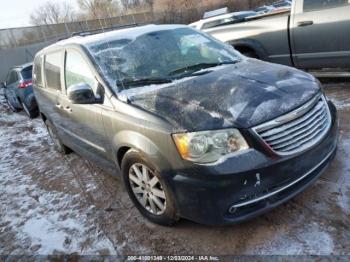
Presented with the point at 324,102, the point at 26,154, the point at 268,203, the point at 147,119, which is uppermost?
the point at 147,119

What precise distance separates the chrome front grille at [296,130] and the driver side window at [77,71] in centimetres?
180

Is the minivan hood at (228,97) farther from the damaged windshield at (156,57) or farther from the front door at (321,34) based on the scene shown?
the front door at (321,34)

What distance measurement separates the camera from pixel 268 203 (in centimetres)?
272

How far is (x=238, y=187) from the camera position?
2.58 m

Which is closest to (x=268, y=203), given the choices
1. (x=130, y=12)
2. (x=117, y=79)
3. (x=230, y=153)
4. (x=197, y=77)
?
(x=230, y=153)

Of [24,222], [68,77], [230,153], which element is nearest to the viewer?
[230,153]

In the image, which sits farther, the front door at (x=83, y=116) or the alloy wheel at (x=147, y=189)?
the front door at (x=83, y=116)

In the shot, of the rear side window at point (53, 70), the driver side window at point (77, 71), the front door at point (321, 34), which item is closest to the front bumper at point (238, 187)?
the driver side window at point (77, 71)

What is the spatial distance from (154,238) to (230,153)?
1.13m

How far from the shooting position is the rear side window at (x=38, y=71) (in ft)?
17.9

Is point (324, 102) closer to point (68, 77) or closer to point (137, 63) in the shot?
point (137, 63)

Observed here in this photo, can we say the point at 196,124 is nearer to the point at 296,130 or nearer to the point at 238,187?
the point at 238,187

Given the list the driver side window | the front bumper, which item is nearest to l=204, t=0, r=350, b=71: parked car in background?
the front bumper

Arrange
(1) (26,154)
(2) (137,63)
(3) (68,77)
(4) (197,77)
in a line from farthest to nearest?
(1) (26,154)
(3) (68,77)
(2) (137,63)
(4) (197,77)
